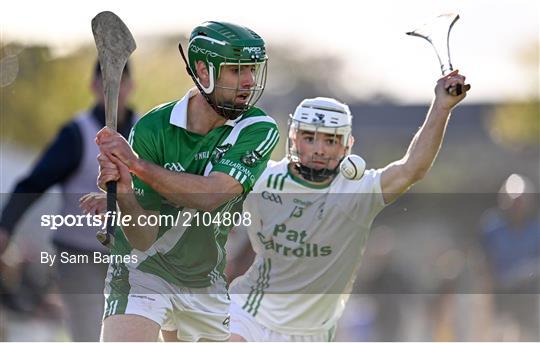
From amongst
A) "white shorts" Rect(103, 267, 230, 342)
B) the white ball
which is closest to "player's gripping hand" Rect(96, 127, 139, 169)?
"white shorts" Rect(103, 267, 230, 342)

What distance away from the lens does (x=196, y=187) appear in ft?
20.8

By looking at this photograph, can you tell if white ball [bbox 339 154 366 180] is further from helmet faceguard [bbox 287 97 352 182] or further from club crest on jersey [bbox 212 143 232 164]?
club crest on jersey [bbox 212 143 232 164]

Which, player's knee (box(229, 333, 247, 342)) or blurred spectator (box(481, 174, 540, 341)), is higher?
player's knee (box(229, 333, 247, 342))

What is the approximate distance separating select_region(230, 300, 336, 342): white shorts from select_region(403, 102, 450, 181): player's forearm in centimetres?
107

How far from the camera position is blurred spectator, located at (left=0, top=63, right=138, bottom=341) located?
28.7 ft

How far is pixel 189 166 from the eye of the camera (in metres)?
6.60

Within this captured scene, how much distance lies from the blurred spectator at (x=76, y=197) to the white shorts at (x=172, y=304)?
6.56ft

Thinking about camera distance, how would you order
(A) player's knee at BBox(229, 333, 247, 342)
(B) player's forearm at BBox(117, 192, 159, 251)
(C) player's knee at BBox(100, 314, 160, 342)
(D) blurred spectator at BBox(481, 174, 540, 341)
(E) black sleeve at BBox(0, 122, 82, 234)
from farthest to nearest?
(D) blurred spectator at BBox(481, 174, 540, 341)
(E) black sleeve at BBox(0, 122, 82, 234)
(A) player's knee at BBox(229, 333, 247, 342)
(B) player's forearm at BBox(117, 192, 159, 251)
(C) player's knee at BBox(100, 314, 160, 342)

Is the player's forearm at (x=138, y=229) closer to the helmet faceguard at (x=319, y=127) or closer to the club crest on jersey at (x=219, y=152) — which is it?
the club crest on jersey at (x=219, y=152)

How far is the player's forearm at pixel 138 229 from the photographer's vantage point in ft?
21.5

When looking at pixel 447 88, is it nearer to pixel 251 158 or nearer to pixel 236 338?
pixel 251 158

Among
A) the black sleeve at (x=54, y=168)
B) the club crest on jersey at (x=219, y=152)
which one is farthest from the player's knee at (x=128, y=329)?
the black sleeve at (x=54, y=168)

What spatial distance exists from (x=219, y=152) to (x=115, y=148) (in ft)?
1.95

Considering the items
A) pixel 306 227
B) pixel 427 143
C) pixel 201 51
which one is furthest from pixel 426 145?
pixel 201 51
